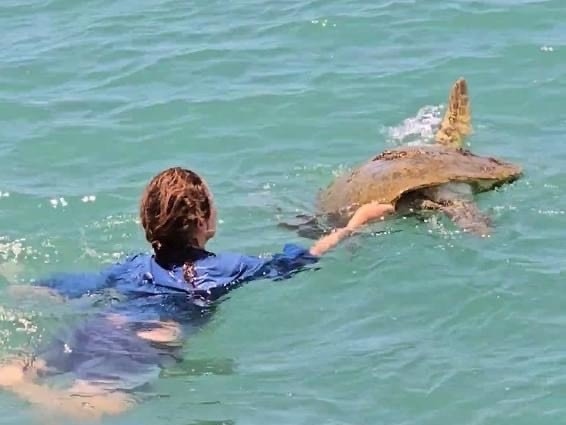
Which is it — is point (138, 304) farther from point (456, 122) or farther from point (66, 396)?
point (456, 122)

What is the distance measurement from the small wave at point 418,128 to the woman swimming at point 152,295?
275cm

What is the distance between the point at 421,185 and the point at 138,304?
2025mm

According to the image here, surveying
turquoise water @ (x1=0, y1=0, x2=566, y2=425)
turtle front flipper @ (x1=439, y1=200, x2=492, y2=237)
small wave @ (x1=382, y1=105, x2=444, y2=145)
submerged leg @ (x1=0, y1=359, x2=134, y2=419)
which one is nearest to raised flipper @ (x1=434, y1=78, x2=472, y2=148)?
turquoise water @ (x1=0, y1=0, x2=566, y2=425)

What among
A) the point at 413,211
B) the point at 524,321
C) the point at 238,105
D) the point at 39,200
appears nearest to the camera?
the point at 524,321

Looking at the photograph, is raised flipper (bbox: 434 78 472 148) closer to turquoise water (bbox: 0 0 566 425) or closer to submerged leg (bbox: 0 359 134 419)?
turquoise water (bbox: 0 0 566 425)

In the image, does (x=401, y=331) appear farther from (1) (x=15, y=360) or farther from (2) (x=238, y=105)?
(2) (x=238, y=105)

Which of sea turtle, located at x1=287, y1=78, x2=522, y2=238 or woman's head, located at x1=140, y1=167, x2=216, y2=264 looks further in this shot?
sea turtle, located at x1=287, y1=78, x2=522, y2=238

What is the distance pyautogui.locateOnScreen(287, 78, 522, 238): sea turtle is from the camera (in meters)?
7.14

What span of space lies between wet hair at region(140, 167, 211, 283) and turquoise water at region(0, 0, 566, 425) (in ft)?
1.37

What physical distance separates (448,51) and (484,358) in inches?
197

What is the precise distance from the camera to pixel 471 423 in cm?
521

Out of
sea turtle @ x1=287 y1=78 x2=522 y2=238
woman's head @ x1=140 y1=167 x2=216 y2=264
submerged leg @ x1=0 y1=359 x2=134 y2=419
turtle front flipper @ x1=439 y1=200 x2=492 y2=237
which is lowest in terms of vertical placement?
submerged leg @ x1=0 y1=359 x2=134 y2=419

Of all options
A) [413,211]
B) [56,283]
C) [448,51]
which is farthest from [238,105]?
[56,283]

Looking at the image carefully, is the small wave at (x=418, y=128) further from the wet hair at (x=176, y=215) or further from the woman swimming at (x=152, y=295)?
the wet hair at (x=176, y=215)
